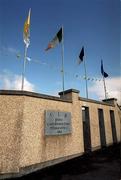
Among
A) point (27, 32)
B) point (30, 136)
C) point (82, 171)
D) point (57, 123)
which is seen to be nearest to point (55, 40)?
point (27, 32)

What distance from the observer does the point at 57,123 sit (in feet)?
28.0

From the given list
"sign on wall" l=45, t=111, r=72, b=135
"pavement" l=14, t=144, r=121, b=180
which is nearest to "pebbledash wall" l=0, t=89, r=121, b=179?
"sign on wall" l=45, t=111, r=72, b=135

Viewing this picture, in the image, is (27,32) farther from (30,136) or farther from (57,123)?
(30,136)

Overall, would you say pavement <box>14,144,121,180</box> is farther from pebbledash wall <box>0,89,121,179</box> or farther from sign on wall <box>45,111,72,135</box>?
sign on wall <box>45,111,72,135</box>

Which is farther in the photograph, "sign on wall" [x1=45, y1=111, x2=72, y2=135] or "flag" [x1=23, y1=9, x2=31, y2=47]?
"flag" [x1=23, y1=9, x2=31, y2=47]

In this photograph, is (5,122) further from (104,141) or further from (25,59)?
(104,141)

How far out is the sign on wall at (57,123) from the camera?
8.12 m

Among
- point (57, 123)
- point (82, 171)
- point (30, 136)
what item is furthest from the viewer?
point (57, 123)

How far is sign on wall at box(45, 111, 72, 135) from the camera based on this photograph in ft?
26.7

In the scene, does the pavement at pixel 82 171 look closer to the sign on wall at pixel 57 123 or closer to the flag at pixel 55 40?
the sign on wall at pixel 57 123

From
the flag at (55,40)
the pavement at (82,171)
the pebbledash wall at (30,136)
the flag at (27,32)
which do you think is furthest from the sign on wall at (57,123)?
the flag at (55,40)

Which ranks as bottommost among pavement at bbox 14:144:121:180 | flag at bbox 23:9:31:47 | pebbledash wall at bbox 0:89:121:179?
pavement at bbox 14:144:121:180

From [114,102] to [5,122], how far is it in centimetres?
1218

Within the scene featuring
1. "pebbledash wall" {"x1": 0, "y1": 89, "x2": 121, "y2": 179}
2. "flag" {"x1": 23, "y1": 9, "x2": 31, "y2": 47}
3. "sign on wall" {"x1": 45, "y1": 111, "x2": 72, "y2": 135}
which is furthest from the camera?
"flag" {"x1": 23, "y1": 9, "x2": 31, "y2": 47}
